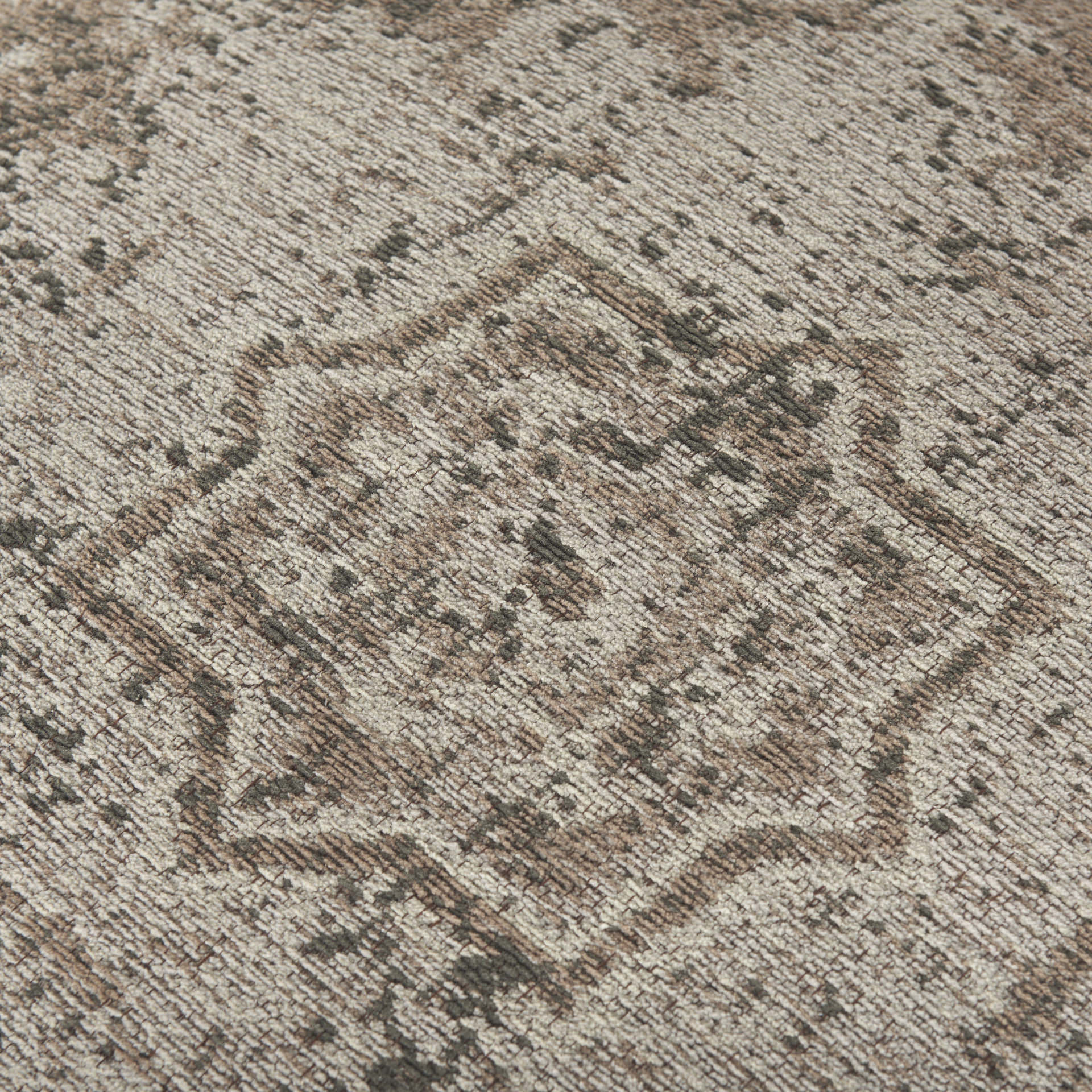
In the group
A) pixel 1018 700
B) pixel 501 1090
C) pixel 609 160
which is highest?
pixel 609 160

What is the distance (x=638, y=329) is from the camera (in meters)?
0.64

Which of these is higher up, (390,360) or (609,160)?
(609,160)

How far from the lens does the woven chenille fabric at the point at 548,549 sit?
551 mm

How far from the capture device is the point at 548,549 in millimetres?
606

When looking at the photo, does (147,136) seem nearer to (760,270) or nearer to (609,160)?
(609,160)

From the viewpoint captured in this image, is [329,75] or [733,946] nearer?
[733,946]

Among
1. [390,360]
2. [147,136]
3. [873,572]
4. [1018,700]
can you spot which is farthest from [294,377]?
[1018,700]

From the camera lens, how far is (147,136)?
69 cm

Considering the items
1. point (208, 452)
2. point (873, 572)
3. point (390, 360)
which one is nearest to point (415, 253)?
point (390, 360)

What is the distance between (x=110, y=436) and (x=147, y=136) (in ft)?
0.78

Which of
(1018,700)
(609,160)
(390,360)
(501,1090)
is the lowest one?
(501,1090)

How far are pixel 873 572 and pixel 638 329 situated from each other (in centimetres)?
22

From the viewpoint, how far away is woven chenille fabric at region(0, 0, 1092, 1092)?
0.55m

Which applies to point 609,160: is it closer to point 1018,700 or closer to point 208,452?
point 208,452
